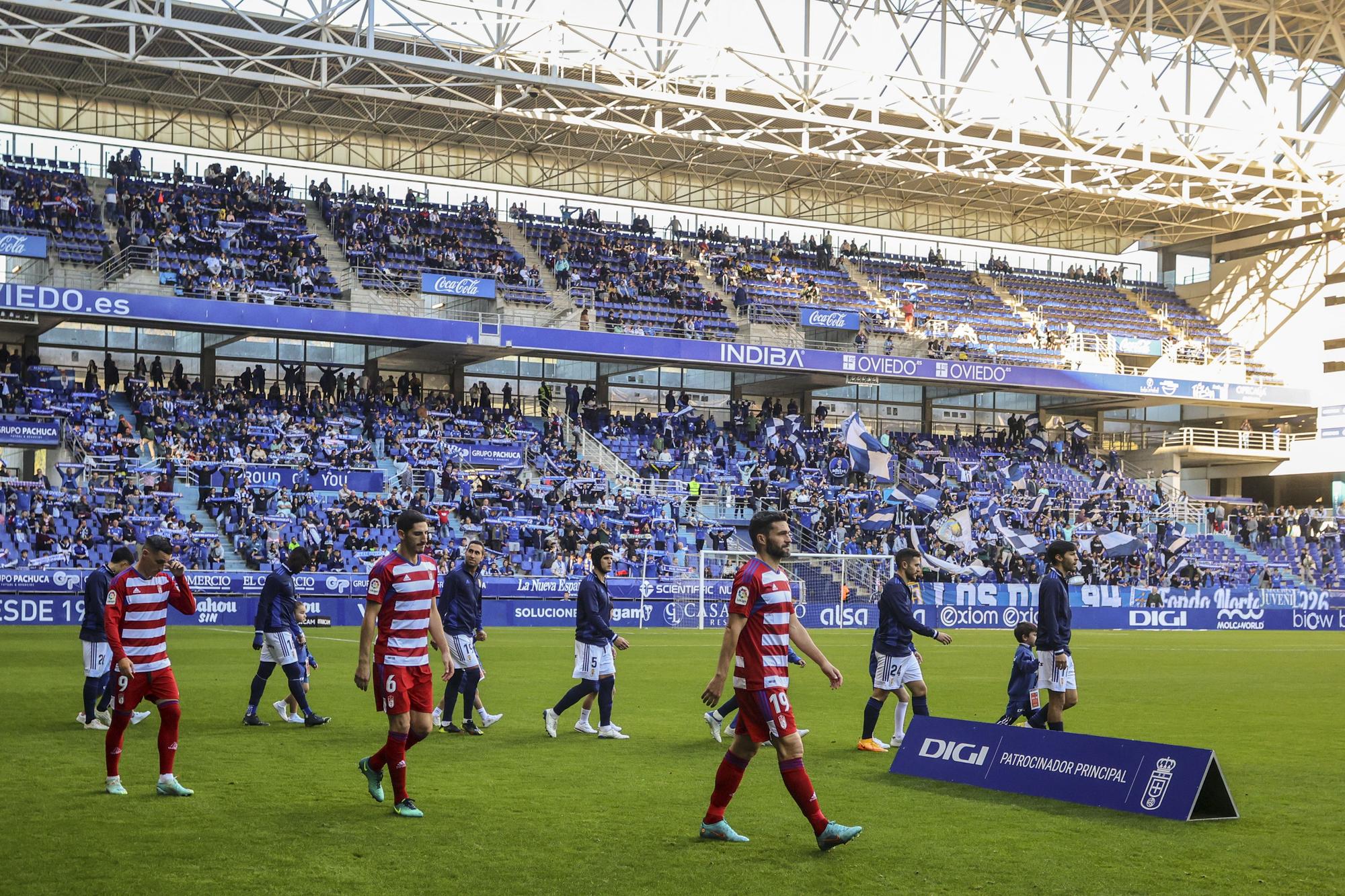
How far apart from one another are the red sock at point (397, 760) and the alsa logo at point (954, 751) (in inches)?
180

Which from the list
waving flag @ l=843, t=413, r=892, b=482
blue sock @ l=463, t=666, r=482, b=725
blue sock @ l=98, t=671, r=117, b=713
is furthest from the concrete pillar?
blue sock @ l=463, t=666, r=482, b=725

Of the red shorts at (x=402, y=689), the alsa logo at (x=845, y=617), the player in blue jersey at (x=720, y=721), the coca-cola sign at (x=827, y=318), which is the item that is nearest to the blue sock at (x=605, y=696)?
the player in blue jersey at (x=720, y=721)

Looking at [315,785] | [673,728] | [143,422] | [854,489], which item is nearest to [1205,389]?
[854,489]

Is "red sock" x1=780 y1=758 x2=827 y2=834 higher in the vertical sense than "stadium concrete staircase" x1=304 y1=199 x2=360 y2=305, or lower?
lower

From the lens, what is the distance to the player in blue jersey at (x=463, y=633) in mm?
14461

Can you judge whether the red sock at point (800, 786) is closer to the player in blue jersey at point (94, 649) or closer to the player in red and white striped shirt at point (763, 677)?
the player in red and white striped shirt at point (763, 677)

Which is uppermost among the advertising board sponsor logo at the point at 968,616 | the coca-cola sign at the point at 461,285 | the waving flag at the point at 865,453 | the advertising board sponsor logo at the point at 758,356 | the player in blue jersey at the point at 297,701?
the coca-cola sign at the point at 461,285

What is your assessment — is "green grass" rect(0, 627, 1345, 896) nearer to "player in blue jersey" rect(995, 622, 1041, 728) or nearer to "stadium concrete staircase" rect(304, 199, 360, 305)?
"player in blue jersey" rect(995, 622, 1041, 728)

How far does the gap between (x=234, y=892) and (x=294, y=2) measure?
36823 millimetres

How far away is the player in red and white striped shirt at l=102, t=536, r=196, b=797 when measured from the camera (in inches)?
381

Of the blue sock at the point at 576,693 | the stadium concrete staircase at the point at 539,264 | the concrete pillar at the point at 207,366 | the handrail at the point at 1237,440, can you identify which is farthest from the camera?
the handrail at the point at 1237,440

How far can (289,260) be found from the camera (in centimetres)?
4531

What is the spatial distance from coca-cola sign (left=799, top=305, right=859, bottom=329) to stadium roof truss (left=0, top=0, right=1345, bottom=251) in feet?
19.8

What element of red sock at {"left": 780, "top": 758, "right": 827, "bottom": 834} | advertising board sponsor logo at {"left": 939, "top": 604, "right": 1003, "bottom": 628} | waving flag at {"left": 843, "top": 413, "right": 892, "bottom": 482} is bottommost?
advertising board sponsor logo at {"left": 939, "top": 604, "right": 1003, "bottom": 628}
